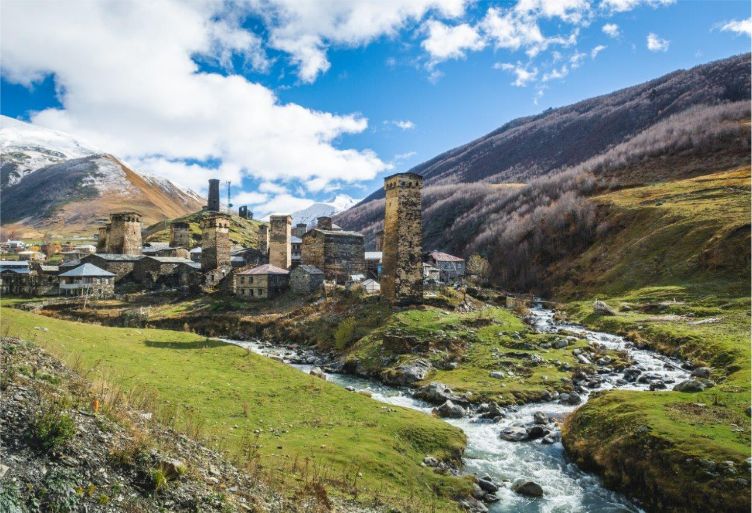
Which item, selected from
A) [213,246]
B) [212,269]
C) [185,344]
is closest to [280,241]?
[213,246]

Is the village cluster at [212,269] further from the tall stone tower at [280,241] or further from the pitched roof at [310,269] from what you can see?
the pitched roof at [310,269]

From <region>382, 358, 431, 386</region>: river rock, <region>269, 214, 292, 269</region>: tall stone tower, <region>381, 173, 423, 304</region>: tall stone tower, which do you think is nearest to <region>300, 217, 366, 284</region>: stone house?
<region>269, 214, 292, 269</region>: tall stone tower

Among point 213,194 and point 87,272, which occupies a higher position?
point 213,194

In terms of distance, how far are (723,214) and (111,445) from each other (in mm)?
69585

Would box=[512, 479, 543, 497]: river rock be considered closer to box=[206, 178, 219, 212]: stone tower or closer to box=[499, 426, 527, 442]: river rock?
box=[499, 426, 527, 442]: river rock

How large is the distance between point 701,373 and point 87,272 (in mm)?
61145

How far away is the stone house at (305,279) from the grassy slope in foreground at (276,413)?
91.9 feet

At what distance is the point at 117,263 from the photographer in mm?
61281

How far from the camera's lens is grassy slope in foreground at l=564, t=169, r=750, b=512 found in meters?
13.2

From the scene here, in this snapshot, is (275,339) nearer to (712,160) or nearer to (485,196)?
(712,160)

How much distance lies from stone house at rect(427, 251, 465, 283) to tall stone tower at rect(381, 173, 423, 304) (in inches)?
1635

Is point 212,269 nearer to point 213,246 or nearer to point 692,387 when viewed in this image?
point 213,246

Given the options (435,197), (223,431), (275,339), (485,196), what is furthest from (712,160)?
(223,431)

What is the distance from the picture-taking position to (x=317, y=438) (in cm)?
1491
